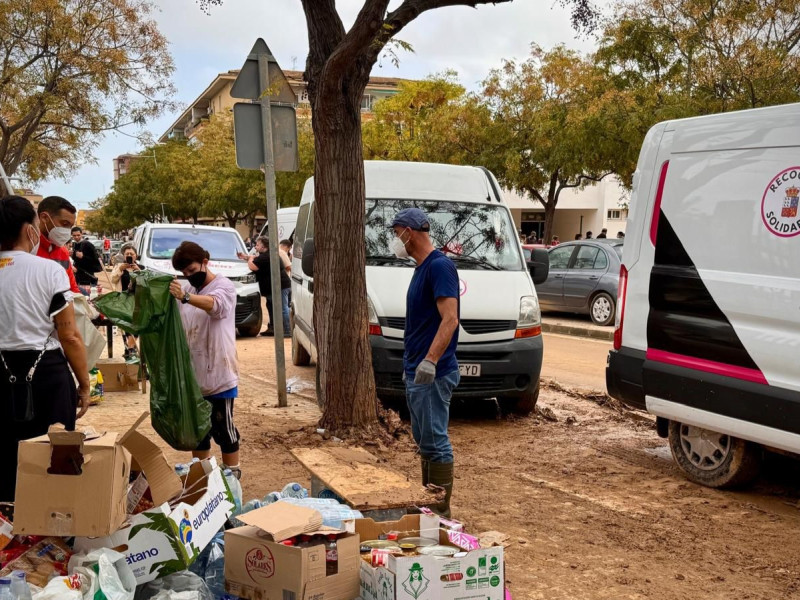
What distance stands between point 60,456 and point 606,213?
50.1m

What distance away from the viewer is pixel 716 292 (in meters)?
5.12

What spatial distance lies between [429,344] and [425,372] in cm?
25

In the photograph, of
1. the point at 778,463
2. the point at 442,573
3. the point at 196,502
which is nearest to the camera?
the point at 442,573

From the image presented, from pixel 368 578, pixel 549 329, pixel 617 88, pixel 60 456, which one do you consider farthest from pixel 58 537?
pixel 617 88

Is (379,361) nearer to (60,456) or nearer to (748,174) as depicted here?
(748,174)

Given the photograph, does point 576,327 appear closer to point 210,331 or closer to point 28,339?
point 210,331

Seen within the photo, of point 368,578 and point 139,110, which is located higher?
point 139,110

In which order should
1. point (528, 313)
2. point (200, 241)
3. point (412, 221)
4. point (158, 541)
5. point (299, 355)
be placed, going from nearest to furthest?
point (158, 541)
point (412, 221)
point (528, 313)
point (299, 355)
point (200, 241)

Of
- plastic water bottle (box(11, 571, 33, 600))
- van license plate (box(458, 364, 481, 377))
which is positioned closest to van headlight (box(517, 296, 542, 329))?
van license plate (box(458, 364, 481, 377))

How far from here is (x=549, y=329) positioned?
15984mm

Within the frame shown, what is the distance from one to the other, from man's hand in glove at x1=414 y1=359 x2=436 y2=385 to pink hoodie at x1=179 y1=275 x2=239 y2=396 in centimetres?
122

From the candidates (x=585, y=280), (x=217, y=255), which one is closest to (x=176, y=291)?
(x=217, y=255)

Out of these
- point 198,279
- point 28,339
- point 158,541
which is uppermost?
point 198,279

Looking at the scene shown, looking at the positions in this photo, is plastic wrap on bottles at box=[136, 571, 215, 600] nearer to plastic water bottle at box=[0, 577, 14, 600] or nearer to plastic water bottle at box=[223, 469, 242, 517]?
plastic water bottle at box=[0, 577, 14, 600]
